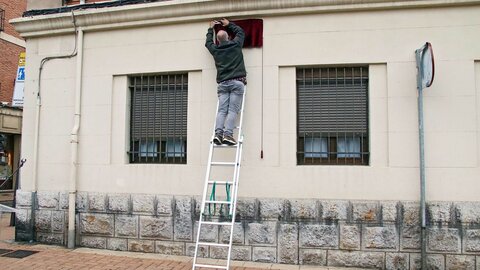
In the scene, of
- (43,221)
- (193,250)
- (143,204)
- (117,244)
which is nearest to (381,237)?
(193,250)

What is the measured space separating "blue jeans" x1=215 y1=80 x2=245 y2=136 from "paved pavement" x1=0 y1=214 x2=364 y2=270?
221 cm

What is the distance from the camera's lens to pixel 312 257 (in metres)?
6.43

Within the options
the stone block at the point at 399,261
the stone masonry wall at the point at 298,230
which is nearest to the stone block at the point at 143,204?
the stone masonry wall at the point at 298,230

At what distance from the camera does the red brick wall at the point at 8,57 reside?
18547 mm

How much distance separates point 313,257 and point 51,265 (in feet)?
13.6

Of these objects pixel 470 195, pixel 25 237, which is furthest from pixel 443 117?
pixel 25 237

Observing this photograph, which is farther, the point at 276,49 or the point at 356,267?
the point at 276,49

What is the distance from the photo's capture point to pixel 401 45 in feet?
21.3

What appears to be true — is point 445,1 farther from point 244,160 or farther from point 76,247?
point 76,247

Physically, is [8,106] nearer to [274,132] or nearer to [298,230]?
[274,132]

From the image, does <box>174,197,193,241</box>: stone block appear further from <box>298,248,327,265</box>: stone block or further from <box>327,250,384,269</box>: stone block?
<box>327,250,384,269</box>: stone block

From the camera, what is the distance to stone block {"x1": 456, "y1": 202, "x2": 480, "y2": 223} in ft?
20.0

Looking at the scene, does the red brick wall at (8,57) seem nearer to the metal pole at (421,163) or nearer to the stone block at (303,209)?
the stone block at (303,209)

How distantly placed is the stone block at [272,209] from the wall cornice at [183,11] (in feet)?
10.3
